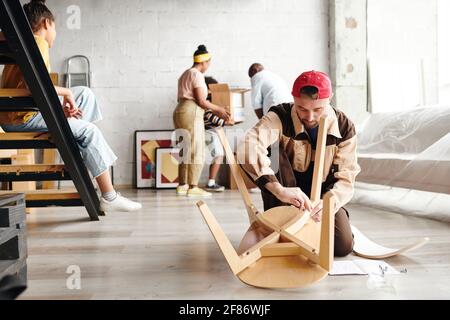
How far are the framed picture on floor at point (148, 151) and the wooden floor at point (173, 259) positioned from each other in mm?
1938

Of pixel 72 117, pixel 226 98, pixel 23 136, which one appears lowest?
pixel 23 136

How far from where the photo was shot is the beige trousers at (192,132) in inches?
169

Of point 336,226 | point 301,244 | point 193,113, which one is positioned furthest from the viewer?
point 193,113

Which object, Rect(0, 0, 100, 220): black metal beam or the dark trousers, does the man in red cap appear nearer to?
the dark trousers

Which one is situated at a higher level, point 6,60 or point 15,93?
point 6,60

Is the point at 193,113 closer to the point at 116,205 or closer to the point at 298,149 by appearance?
the point at 116,205

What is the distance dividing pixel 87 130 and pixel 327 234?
1597mm

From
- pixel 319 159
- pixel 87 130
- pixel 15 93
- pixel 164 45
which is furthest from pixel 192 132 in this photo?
pixel 319 159

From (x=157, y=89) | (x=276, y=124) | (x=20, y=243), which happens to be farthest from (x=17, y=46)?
(x=157, y=89)

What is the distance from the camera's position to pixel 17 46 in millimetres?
1845

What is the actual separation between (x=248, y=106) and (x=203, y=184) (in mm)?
993

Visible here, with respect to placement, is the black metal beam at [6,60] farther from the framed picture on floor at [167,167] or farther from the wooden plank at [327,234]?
the framed picture on floor at [167,167]

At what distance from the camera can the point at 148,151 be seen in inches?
204

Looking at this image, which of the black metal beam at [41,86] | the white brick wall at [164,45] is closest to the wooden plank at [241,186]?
the black metal beam at [41,86]
